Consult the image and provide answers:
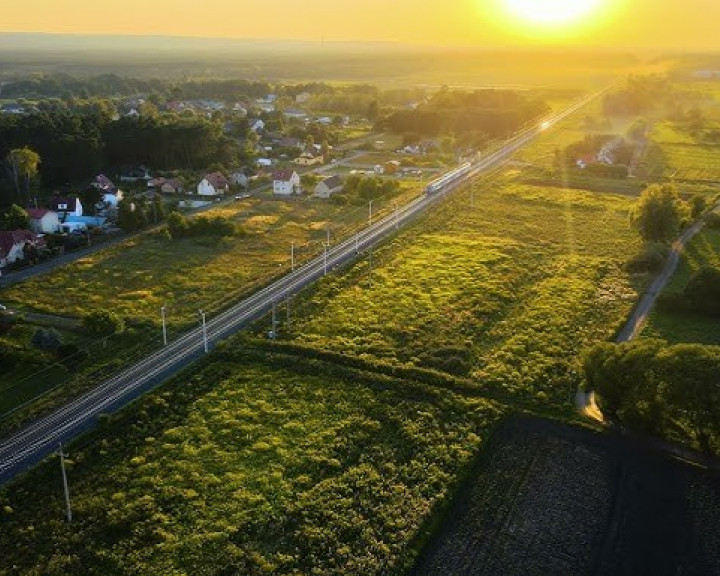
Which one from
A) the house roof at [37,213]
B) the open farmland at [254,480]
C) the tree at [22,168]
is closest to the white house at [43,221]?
the house roof at [37,213]

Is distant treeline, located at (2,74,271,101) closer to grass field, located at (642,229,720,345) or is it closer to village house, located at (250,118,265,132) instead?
village house, located at (250,118,265,132)

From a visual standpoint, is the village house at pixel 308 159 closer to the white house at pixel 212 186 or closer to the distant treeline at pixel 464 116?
the white house at pixel 212 186

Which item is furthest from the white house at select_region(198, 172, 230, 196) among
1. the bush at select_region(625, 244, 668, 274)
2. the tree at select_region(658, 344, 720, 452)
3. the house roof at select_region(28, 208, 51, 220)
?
the tree at select_region(658, 344, 720, 452)

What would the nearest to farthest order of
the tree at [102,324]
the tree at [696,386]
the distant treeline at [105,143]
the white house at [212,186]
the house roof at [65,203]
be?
1. the tree at [696,386]
2. the tree at [102,324]
3. the house roof at [65,203]
4. the white house at [212,186]
5. the distant treeline at [105,143]

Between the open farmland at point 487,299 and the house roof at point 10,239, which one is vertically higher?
the house roof at point 10,239

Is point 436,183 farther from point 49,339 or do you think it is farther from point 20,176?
point 49,339

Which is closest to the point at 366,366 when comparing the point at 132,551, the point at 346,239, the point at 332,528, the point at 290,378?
the point at 290,378
